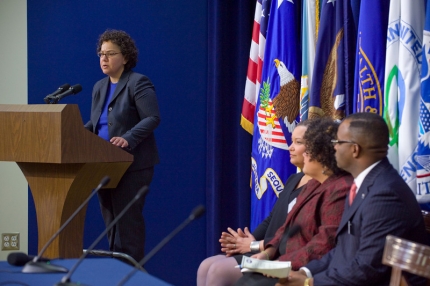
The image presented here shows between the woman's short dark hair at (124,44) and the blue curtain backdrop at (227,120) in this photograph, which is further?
the blue curtain backdrop at (227,120)

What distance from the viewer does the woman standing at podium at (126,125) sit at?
3.60 meters

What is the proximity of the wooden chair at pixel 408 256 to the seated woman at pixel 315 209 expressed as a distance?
30.6 inches

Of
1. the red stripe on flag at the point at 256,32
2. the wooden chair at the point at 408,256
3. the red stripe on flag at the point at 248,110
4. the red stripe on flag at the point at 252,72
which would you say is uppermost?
the red stripe on flag at the point at 256,32

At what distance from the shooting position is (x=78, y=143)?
9.76 ft

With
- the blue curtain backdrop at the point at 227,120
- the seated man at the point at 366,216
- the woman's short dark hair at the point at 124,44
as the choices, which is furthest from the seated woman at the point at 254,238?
the blue curtain backdrop at the point at 227,120

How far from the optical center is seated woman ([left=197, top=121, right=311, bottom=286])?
2977 millimetres

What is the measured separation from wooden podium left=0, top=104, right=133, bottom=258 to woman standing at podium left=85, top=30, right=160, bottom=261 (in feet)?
1.27

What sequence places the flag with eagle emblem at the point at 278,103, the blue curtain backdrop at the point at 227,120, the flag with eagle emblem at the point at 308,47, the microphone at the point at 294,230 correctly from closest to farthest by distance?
1. the microphone at the point at 294,230
2. the flag with eagle emblem at the point at 308,47
3. the flag with eagle emblem at the point at 278,103
4. the blue curtain backdrop at the point at 227,120

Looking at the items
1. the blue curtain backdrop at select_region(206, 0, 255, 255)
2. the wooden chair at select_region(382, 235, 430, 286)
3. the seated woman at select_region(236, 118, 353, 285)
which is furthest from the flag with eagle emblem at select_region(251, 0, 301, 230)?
the wooden chair at select_region(382, 235, 430, 286)

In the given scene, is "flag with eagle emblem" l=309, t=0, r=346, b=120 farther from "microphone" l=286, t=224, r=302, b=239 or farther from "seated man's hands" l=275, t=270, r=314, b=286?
"seated man's hands" l=275, t=270, r=314, b=286

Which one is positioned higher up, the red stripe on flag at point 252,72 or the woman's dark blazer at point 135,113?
the red stripe on flag at point 252,72

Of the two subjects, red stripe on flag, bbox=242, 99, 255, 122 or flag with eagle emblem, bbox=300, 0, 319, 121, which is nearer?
flag with eagle emblem, bbox=300, 0, 319, 121

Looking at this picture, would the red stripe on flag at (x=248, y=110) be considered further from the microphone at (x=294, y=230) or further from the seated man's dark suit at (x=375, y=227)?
the seated man's dark suit at (x=375, y=227)

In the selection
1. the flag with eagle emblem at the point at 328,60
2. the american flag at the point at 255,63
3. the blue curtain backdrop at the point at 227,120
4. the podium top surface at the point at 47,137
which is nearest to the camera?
the podium top surface at the point at 47,137
